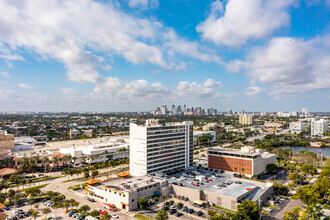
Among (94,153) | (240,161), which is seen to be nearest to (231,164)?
(240,161)

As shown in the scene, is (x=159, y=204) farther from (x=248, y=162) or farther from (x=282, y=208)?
(x=248, y=162)

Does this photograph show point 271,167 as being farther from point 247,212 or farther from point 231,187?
point 247,212

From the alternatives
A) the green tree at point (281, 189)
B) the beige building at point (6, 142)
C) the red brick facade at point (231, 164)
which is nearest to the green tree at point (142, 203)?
the green tree at point (281, 189)

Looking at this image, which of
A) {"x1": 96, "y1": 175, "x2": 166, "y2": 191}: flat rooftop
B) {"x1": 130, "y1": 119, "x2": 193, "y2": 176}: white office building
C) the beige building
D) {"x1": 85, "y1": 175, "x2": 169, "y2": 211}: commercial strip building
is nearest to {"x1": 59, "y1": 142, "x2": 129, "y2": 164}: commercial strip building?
the beige building

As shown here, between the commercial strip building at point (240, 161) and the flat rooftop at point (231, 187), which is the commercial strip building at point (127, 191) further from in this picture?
the commercial strip building at point (240, 161)

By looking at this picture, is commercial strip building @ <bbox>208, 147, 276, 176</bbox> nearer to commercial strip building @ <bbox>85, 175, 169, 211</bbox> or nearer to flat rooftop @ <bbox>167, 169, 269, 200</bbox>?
flat rooftop @ <bbox>167, 169, 269, 200</bbox>

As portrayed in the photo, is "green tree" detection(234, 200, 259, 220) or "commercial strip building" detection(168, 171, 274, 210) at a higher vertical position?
"green tree" detection(234, 200, 259, 220)
